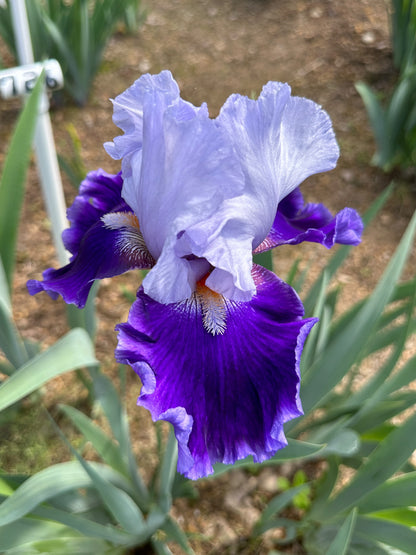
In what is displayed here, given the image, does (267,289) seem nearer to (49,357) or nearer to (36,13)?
(49,357)

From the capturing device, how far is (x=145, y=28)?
2900 millimetres

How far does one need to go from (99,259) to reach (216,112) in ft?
5.86

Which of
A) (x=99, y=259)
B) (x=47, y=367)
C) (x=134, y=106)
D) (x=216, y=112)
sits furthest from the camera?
(x=216, y=112)

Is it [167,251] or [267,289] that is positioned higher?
Result: [167,251]

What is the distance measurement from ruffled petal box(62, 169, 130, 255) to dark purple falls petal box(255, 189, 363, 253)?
28 centimetres

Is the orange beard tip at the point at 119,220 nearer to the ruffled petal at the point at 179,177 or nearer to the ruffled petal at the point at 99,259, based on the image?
the ruffled petal at the point at 99,259

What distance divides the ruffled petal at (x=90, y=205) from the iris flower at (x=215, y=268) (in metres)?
0.15

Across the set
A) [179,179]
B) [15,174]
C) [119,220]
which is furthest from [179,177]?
[15,174]

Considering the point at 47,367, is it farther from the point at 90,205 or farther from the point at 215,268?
the point at 90,205

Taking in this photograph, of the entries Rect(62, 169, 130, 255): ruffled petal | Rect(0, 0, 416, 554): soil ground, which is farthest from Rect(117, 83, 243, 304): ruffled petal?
Rect(0, 0, 416, 554): soil ground

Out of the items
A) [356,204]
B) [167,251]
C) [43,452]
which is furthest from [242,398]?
[356,204]

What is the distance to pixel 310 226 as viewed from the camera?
94 cm

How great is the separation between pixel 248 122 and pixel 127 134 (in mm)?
189

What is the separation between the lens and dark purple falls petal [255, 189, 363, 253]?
0.85 meters
